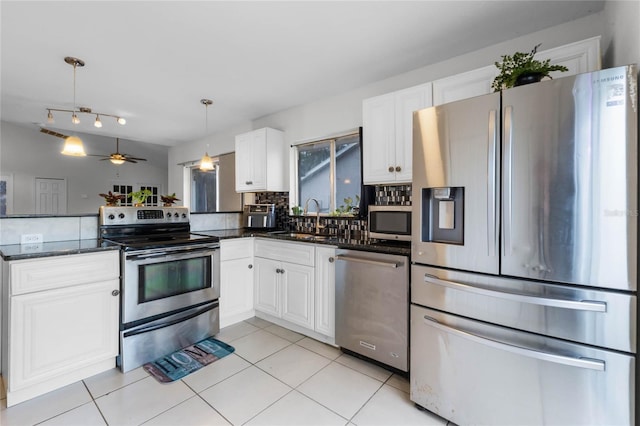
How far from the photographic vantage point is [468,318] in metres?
1.53

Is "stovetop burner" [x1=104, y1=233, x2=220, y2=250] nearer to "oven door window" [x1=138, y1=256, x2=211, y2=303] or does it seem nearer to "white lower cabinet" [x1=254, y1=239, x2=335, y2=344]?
"oven door window" [x1=138, y1=256, x2=211, y2=303]

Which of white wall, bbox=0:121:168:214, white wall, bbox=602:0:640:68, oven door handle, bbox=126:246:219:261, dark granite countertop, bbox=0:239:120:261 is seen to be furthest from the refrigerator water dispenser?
white wall, bbox=0:121:168:214

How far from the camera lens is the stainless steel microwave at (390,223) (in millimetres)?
2256

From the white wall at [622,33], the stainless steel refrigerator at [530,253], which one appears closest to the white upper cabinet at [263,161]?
the stainless steel refrigerator at [530,253]

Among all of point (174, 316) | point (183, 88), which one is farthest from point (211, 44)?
point (174, 316)

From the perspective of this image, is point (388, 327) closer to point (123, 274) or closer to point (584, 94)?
point (584, 94)

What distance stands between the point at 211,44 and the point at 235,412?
2622 mm

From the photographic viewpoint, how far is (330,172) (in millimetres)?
3324

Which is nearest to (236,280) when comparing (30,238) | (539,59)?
(30,238)

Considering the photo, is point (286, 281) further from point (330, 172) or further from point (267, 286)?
point (330, 172)

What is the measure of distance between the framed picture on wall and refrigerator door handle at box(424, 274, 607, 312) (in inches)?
325

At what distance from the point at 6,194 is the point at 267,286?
22.1 ft

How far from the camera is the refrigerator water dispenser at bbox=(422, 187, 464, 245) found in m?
1.60

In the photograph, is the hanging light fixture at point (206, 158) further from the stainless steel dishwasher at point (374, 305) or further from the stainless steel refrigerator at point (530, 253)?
the stainless steel refrigerator at point (530, 253)
